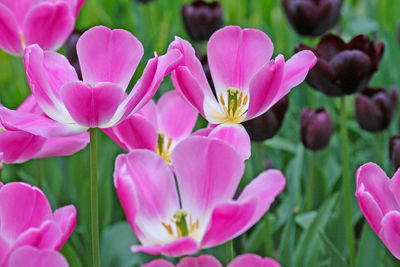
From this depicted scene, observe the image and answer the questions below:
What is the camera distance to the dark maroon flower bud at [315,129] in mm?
1193

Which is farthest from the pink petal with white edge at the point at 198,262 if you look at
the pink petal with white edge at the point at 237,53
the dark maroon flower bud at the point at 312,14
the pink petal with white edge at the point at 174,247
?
the dark maroon flower bud at the point at 312,14

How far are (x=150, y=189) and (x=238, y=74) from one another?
6.7 inches

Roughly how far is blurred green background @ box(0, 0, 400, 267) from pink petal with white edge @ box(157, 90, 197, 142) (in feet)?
0.70

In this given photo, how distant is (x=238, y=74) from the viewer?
713 mm

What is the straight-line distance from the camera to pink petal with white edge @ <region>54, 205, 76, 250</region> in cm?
56

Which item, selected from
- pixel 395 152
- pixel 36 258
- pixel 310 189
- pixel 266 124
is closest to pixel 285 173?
pixel 310 189

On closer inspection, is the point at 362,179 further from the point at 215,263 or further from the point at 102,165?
the point at 102,165

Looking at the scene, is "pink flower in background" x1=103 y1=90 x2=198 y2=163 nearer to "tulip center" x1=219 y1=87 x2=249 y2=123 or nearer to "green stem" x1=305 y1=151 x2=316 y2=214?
"tulip center" x1=219 y1=87 x2=249 y2=123

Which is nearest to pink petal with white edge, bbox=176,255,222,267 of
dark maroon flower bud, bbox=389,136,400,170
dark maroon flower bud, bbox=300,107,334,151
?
dark maroon flower bud, bbox=389,136,400,170

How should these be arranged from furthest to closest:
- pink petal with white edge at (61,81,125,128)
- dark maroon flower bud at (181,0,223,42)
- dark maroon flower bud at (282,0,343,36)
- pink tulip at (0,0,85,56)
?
1. dark maroon flower bud at (181,0,223,42)
2. dark maroon flower bud at (282,0,343,36)
3. pink tulip at (0,0,85,56)
4. pink petal with white edge at (61,81,125,128)

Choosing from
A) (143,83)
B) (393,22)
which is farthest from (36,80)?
(393,22)

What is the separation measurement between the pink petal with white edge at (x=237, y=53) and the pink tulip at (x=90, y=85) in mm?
82

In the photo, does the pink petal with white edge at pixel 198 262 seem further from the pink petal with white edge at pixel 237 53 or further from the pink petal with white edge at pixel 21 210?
the pink petal with white edge at pixel 237 53

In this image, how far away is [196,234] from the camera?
0.60 m
